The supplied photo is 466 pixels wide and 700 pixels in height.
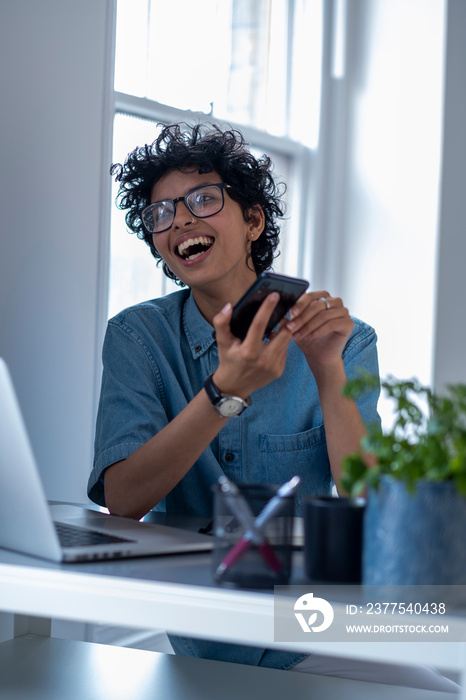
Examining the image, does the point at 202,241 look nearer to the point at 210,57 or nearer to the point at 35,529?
the point at 35,529

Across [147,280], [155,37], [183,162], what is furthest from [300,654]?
[155,37]

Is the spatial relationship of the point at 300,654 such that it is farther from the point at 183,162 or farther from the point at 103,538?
the point at 183,162

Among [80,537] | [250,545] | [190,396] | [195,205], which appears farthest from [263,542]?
[195,205]

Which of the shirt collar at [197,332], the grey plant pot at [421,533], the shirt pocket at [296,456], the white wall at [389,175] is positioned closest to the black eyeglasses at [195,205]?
the shirt collar at [197,332]

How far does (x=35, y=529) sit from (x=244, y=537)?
0.22 m

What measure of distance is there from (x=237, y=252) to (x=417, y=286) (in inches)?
65.9

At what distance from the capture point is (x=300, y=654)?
3.62ft

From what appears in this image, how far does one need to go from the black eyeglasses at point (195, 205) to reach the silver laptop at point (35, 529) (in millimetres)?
699

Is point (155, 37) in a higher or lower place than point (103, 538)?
higher

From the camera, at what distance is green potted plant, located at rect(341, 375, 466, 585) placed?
0.59 meters

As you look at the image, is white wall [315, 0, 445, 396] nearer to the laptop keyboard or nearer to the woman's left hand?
the woman's left hand

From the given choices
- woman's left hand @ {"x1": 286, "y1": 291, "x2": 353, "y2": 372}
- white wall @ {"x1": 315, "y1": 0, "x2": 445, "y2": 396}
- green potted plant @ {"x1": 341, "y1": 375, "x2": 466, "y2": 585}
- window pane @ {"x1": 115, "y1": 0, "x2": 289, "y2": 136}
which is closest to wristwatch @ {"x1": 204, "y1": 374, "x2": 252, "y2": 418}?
woman's left hand @ {"x1": 286, "y1": 291, "x2": 353, "y2": 372}

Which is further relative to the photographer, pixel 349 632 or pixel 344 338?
pixel 344 338

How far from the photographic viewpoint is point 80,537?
33.2 inches
